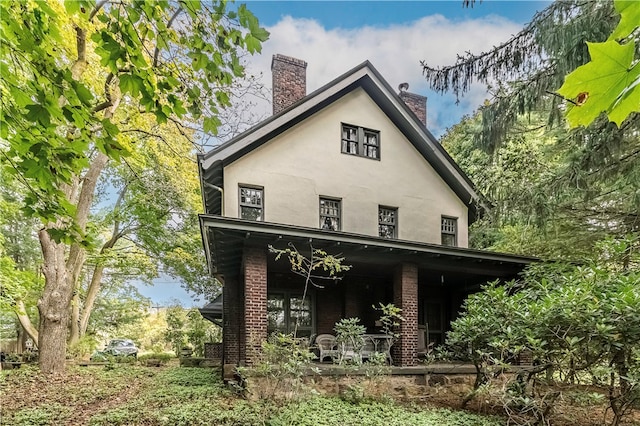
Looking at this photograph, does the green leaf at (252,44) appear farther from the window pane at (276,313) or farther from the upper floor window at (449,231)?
the upper floor window at (449,231)

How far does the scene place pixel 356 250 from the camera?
9289 mm

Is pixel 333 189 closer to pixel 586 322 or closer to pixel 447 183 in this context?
pixel 447 183

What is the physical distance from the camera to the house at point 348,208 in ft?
31.0

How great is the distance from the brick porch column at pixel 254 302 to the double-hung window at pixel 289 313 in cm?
315

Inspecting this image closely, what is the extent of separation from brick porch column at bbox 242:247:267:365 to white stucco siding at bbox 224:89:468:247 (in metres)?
2.16

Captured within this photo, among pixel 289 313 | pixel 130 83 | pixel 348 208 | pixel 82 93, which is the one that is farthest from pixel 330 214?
pixel 82 93

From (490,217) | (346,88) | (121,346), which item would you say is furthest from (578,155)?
(121,346)

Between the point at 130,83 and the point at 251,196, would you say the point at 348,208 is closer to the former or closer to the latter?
the point at 251,196

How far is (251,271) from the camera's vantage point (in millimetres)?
8227

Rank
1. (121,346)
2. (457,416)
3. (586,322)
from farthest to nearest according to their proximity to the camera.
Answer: (121,346) → (457,416) → (586,322)

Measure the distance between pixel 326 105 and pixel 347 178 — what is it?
244 cm

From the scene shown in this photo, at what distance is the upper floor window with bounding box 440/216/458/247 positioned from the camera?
13.0 meters

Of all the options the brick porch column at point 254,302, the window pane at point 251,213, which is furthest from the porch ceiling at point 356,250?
the window pane at point 251,213

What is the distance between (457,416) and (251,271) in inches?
198
